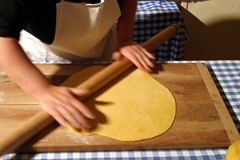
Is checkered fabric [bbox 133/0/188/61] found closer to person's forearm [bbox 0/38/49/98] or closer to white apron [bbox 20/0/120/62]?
white apron [bbox 20/0/120/62]

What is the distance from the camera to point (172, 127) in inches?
26.5

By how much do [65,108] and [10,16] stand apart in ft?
0.70

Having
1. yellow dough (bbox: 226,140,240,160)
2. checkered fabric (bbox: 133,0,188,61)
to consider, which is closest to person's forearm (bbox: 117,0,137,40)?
checkered fabric (bbox: 133,0,188,61)

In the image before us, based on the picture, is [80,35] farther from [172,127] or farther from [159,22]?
[159,22]

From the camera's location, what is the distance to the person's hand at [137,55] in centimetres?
83

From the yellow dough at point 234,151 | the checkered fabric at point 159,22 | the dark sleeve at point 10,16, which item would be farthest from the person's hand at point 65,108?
the checkered fabric at point 159,22

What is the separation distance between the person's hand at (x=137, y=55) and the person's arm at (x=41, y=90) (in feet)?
0.75

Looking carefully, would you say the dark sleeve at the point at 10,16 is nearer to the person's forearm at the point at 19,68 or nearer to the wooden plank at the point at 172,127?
the person's forearm at the point at 19,68

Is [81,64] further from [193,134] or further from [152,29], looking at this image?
[152,29]

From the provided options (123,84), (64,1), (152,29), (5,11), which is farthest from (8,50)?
(152,29)

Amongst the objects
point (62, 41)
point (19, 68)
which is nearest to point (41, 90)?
point (19, 68)

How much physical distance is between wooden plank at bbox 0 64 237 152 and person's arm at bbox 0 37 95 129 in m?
0.03

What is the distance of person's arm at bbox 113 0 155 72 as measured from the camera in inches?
33.0

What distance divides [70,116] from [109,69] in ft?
0.63
